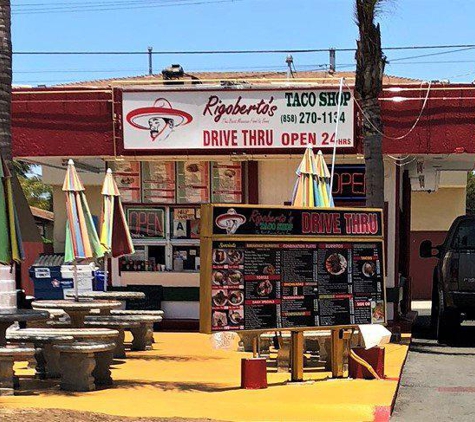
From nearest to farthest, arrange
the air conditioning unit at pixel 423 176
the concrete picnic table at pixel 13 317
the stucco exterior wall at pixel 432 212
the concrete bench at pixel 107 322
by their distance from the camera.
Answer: the concrete picnic table at pixel 13 317 < the concrete bench at pixel 107 322 < the air conditioning unit at pixel 423 176 < the stucco exterior wall at pixel 432 212

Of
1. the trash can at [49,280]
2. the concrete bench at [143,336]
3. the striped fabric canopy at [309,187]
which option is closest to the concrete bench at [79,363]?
the concrete bench at [143,336]

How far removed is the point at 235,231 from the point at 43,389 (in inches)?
111

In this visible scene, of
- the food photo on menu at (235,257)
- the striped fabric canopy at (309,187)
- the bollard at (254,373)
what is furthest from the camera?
the striped fabric canopy at (309,187)

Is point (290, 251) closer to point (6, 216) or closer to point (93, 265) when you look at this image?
point (6, 216)

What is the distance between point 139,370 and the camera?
42.8 ft

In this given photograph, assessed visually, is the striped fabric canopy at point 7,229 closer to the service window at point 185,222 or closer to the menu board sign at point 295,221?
the menu board sign at point 295,221

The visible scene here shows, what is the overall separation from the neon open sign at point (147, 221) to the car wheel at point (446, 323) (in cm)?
569

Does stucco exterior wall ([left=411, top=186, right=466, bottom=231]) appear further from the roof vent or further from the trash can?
the trash can

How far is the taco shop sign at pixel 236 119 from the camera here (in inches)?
696

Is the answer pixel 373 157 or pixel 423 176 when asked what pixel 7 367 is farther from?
pixel 423 176

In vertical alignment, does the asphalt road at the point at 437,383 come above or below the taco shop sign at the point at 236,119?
below

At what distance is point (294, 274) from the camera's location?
11344 millimetres

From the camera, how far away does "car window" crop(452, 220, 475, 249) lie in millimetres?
Answer: 16297

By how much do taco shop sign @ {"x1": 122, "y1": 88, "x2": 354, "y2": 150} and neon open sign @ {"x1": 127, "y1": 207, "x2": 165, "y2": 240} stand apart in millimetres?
1617
